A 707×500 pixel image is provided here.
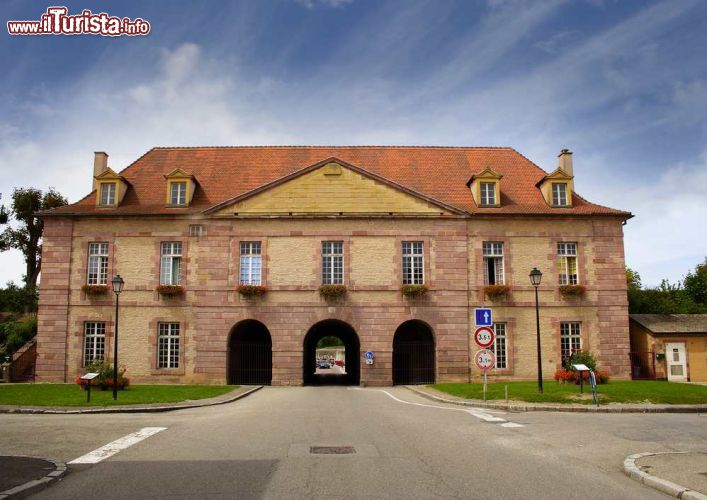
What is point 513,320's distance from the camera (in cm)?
3075

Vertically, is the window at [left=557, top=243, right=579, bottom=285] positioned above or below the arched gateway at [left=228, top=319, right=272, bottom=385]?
above

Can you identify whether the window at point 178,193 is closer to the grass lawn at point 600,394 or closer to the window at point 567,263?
the grass lawn at point 600,394

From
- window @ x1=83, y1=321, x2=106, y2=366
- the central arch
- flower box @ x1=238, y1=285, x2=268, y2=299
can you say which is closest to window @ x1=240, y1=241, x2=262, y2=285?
flower box @ x1=238, y1=285, x2=268, y2=299

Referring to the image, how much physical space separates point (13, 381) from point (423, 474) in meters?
28.2

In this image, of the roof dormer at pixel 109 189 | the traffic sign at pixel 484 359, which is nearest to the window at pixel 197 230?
the roof dormer at pixel 109 189

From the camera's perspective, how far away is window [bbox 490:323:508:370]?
3058 centimetres

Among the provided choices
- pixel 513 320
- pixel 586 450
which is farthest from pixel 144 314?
pixel 586 450

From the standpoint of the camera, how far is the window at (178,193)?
31875 millimetres

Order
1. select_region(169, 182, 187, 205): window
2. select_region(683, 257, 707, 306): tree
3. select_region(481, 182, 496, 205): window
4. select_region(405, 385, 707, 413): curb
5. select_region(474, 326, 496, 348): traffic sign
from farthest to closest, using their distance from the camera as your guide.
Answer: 1. select_region(683, 257, 707, 306): tree
2. select_region(481, 182, 496, 205): window
3. select_region(169, 182, 187, 205): window
4. select_region(474, 326, 496, 348): traffic sign
5. select_region(405, 385, 707, 413): curb

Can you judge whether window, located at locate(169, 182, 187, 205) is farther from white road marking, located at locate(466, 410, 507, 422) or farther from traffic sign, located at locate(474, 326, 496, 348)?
white road marking, located at locate(466, 410, 507, 422)

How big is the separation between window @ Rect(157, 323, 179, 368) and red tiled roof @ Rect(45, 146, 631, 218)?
5.60 metres

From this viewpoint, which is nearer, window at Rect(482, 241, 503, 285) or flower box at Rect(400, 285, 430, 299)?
flower box at Rect(400, 285, 430, 299)

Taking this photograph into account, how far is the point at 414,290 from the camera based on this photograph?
30203mm

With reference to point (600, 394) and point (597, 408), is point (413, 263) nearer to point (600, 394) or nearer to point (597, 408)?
point (600, 394)
